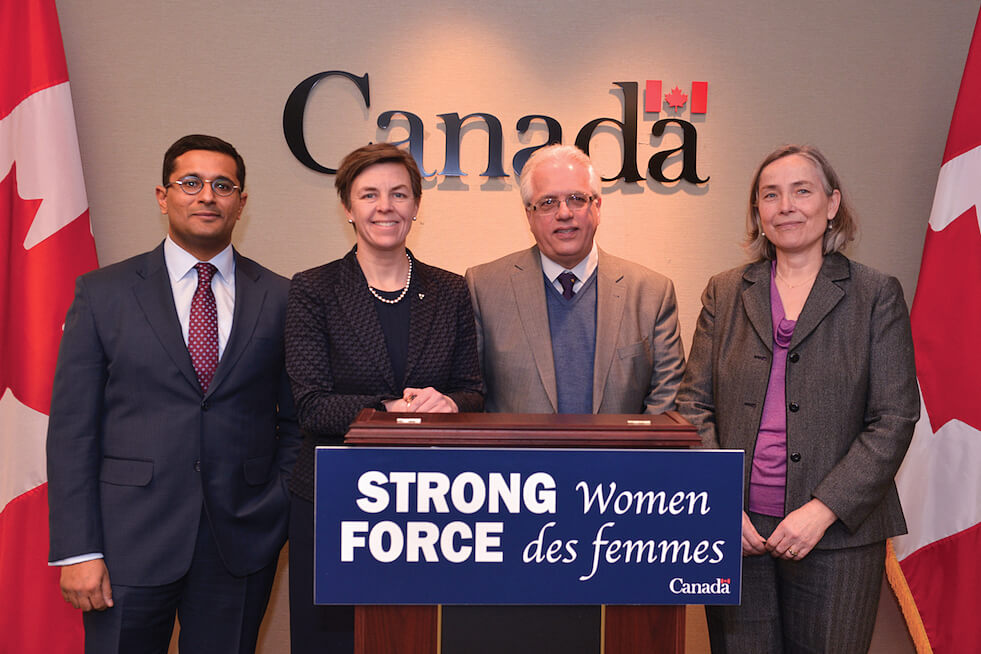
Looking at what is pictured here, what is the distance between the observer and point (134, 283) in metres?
2.13

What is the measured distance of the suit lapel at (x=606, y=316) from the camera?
239 centimetres

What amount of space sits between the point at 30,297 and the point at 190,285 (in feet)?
3.57

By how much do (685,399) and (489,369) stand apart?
2.06 feet

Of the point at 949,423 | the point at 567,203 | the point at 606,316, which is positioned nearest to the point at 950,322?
the point at 949,423

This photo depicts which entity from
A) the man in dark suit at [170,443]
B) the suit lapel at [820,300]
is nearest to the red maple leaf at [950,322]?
the suit lapel at [820,300]

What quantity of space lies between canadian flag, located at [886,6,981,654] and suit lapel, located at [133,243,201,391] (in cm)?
268

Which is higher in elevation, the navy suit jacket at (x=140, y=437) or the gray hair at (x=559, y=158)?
the gray hair at (x=559, y=158)

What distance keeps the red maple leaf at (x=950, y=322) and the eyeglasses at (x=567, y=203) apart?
4.93 feet

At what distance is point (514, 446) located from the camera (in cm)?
134

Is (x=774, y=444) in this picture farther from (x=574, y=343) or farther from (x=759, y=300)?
(x=574, y=343)

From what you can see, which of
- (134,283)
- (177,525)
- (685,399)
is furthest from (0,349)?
(685,399)

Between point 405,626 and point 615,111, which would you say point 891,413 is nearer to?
point 405,626

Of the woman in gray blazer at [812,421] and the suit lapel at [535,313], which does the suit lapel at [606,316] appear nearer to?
the suit lapel at [535,313]

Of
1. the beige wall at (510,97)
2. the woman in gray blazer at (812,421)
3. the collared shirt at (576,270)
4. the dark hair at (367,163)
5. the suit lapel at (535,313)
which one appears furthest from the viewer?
the beige wall at (510,97)
